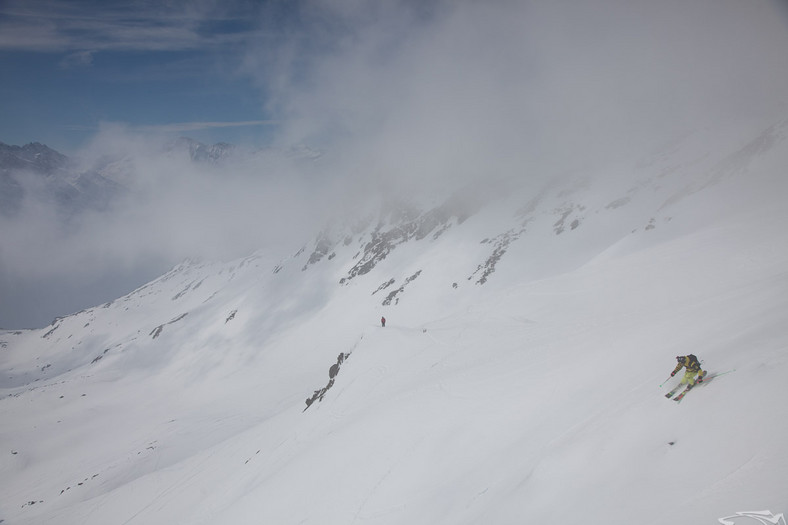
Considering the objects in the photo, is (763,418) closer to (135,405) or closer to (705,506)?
(705,506)

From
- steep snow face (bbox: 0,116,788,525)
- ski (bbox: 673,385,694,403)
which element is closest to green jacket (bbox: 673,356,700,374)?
ski (bbox: 673,385,694,403)

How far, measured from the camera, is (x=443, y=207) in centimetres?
10900

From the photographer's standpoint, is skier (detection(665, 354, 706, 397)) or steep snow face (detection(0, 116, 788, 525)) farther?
skier (detection(665, 354, 706, 397))

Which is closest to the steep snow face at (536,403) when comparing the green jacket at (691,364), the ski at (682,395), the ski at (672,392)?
the ski at (682,395)

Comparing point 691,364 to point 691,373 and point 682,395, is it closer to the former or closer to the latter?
point 691,373

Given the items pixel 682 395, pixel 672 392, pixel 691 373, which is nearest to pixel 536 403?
pixel 672 392

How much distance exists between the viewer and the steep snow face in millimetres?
7418

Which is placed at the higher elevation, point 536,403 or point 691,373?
point 536,403

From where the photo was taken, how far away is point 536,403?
42.9 ft

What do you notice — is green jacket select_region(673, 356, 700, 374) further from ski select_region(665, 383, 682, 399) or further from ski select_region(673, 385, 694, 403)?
ski select_region(665, 383, 682, 399)

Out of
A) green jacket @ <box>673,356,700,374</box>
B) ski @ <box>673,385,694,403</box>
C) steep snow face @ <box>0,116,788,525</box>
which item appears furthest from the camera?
green jacket @ <box>673,356,700,374</box>

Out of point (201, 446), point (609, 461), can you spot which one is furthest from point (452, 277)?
point (609, 461)

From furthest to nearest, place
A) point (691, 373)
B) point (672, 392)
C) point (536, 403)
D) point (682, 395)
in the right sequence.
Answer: point (536, 403) → point (672, 392) → point (691, 373) → point (682, 395)

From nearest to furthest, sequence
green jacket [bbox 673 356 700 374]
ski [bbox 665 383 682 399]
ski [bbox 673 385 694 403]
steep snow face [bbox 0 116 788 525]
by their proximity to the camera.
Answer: steep snow face [bbox 0 116 788 525] → ski [bbox 673 385 694 403] → green jacket [bbox 673 356 700 374] → ski [bbox 665 383 682 399]
